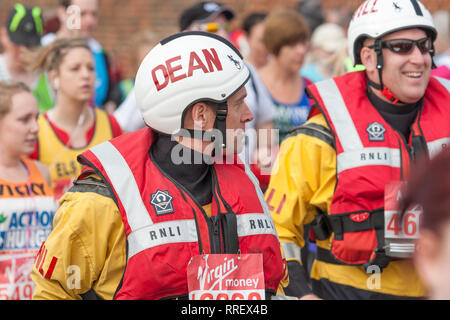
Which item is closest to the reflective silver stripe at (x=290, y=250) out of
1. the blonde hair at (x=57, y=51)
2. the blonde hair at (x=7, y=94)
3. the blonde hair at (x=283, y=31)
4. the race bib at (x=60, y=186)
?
the race bib at (x=60, y=186)

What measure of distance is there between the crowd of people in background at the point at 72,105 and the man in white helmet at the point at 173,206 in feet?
0.85

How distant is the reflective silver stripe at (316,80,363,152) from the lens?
449 cm

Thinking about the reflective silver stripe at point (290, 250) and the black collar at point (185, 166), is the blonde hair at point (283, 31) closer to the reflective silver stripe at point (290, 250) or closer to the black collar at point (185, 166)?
the reflective silver stripe at point (290, 250)

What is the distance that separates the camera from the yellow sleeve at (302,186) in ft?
14.8

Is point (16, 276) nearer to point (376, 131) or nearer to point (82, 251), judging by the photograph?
point (82, 251)

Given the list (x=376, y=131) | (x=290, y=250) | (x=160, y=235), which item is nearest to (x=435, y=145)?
(x=376, y=131)

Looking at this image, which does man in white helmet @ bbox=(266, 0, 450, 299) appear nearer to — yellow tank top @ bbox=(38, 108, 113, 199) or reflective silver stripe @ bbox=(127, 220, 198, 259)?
reflective silver stripe @ bbox=(127, 220, 198, 259)

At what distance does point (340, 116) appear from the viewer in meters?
4.59

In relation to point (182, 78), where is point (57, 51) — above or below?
above

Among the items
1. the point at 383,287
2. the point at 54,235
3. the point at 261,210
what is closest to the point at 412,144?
the point at 383,287

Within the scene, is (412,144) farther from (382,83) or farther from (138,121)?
(138,121)

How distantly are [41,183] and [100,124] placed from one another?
107 cm

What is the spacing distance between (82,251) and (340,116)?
185 centimetres

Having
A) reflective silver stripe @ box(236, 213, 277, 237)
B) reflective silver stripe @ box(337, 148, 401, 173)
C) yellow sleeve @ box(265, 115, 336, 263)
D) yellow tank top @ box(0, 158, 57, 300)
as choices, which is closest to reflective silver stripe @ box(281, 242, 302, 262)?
yellow sleeve @ box(265, 115, 336, 263)
